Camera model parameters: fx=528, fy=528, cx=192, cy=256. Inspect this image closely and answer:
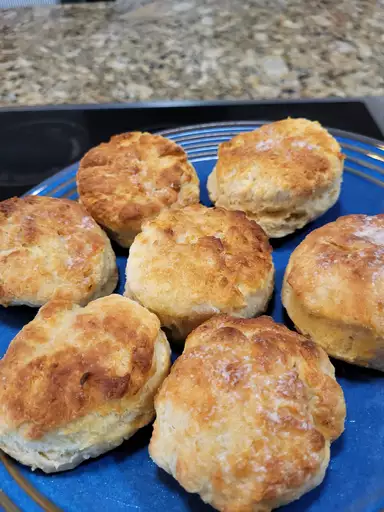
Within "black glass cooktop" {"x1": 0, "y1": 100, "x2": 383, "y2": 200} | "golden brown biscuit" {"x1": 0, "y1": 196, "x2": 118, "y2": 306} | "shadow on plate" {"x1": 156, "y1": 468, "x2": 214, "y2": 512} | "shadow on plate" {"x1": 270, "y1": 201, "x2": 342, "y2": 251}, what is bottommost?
"shadow on plate" {"x1": 156, "y1": 468, "x2": 214, "y2": 512}

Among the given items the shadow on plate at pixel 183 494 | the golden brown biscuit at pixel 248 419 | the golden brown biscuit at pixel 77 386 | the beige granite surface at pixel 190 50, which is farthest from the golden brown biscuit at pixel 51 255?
the beige granite surface at pixel 190 50

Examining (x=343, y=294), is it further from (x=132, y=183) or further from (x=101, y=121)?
(x=101, y=121)

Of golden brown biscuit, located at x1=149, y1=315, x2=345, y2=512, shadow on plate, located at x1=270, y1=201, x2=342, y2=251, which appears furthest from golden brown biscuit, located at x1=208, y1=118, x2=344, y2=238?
golden brown biscuit, located at x1=149, y1=315, x2=345, y2=512

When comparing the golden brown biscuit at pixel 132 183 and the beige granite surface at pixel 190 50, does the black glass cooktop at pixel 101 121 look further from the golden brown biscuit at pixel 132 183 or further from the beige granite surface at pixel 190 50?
the golden brown biscuit at pixel 132 183

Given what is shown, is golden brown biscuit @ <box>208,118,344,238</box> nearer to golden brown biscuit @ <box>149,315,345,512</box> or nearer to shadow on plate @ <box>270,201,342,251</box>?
shadow on plate @ <box>270,201,342,251</box>

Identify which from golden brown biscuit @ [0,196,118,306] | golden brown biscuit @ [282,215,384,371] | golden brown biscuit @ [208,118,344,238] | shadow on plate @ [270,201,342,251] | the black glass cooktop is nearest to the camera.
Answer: golden brown biscuit @ [282,215,384,371]

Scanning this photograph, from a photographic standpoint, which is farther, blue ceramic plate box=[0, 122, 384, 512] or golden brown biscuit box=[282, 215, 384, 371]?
golden brown biscuit box=[282, 215, 384, 371]
